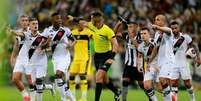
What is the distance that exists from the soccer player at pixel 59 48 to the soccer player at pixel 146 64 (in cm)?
172

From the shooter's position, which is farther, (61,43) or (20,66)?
(61,43)

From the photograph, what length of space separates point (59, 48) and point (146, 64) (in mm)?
2071

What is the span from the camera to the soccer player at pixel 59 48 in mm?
14656

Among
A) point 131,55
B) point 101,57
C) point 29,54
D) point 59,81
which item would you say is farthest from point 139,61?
point 29,54

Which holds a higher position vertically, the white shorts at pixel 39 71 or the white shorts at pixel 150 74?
the white shorts at pixel 39 71

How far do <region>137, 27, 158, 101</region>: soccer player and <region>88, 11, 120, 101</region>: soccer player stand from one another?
64 centimetres

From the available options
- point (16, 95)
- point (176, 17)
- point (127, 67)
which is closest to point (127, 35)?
point (127, 67)

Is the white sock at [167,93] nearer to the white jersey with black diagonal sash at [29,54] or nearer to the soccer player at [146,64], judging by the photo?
the soccer player at [146,64]

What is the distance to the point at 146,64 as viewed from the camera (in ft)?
47.6

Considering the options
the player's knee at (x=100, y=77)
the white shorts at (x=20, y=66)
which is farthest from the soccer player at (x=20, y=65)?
the player's knee at (x=100, y=77)

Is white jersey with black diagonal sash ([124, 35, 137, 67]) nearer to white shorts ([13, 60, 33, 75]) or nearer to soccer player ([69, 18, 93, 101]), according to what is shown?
soccer player ([69, 18, 93, 101])

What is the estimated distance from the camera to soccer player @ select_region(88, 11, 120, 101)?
48.2ft

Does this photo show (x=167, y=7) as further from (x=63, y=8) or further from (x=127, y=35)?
(x=127, y=35)

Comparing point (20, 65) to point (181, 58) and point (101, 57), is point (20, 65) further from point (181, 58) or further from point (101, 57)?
point (181, 58)
